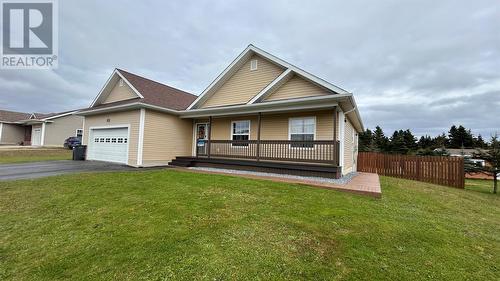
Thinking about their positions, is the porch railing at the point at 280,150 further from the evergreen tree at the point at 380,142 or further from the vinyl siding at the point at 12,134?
the vinyl siding at the point at 12,134

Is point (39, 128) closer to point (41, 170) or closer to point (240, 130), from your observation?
point (41, 170)

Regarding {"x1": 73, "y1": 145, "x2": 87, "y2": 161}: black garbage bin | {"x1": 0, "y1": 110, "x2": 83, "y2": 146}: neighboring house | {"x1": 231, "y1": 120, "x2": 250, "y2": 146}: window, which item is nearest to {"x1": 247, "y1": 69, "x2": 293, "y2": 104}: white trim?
{"x1": 231, "y1": 120, "x2": 250, "y2": 146}: window

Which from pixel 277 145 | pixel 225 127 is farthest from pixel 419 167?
pixel 225 127

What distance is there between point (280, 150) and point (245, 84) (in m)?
4.67

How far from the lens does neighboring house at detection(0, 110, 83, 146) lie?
2783 centimetres

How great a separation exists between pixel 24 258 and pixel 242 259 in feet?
10.1

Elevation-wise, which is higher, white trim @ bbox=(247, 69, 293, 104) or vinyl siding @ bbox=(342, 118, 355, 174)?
white trim @ bbox=(247, 69, 293, 104)

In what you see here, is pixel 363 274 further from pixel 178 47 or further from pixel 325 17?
pixel 178 47

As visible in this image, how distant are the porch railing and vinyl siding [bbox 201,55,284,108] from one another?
2.69 m

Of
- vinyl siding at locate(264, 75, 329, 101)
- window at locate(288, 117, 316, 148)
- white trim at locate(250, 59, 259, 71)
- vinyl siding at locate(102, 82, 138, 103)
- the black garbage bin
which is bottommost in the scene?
the black garbage bin

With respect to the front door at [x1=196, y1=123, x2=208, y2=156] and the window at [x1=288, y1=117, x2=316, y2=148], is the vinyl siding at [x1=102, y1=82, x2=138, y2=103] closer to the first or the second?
the front door at [x1=196, y1=123, x2=208, y2=156]

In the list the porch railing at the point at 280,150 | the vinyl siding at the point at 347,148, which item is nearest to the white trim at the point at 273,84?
the porch railing at the point at 280,150

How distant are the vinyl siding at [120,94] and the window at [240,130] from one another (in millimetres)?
6802

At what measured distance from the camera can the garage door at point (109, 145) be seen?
13259 mm
